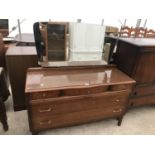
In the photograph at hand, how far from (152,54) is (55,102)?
1.19m

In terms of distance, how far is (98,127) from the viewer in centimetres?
178

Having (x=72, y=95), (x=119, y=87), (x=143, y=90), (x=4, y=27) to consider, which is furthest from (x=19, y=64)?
(x=4, y=27)

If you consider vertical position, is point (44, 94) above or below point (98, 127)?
above

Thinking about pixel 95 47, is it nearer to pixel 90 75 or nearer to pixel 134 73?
pixel 90 75

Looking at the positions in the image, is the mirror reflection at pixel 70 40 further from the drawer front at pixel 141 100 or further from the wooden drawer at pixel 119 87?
the drawer front at pixel 141 100

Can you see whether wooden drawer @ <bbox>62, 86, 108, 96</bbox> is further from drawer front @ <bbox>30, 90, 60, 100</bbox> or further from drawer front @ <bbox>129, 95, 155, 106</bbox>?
drawer front @ <bbox>129, 95, 155, 106</bbox>

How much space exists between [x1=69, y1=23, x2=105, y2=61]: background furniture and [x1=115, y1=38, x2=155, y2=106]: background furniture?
29 cm

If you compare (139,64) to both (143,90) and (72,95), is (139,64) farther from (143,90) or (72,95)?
(72,95)

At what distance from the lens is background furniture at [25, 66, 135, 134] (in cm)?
128

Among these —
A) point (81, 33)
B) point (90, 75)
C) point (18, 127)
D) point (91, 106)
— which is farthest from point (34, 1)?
point (18, 127)

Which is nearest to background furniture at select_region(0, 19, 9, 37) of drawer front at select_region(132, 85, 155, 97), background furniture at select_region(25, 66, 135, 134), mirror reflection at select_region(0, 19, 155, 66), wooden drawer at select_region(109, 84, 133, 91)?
mirror reflection at select_region(0, 19, 155, 66)

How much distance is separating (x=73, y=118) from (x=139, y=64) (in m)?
0.95

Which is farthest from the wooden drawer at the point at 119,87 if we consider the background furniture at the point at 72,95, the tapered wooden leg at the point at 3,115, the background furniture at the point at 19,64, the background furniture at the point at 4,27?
the background furniture at the point at 4,27

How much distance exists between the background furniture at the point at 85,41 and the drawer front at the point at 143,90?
63 cm
